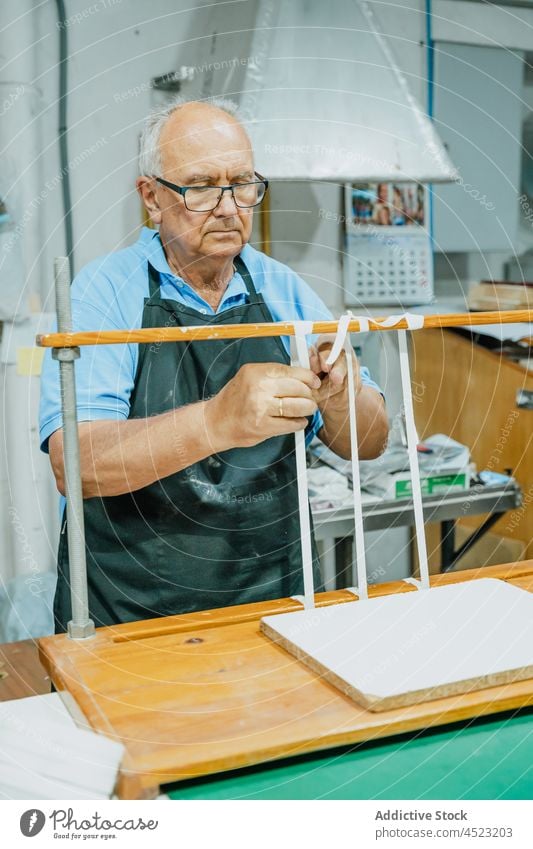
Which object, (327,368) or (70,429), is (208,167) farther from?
(70,429)

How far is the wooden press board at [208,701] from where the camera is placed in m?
0.68

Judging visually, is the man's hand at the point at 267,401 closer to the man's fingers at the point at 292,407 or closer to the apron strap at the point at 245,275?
the man's fingers at the point at 292,407

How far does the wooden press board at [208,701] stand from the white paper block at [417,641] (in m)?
0.01

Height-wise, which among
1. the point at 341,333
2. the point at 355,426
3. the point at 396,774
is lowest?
the point at 396,774

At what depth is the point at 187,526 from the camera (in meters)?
1.18

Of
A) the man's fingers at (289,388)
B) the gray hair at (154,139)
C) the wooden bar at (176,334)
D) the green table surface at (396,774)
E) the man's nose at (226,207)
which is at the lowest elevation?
the green table surface at (396,774)

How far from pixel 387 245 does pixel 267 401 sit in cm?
151

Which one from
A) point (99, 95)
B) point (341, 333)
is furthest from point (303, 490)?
point (99, 95)

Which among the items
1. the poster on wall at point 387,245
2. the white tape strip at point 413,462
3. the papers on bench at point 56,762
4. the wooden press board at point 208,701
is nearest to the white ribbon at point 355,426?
the white tape strip at point 413,462

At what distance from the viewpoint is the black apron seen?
1179 mm

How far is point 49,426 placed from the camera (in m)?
1.08

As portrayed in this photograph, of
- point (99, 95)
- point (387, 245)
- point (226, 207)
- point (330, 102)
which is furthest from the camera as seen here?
point (387, 245)
